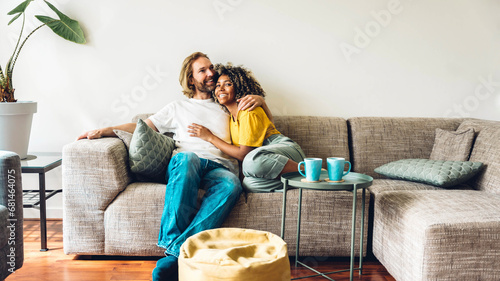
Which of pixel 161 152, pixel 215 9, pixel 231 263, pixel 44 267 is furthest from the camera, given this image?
pixel 215 9

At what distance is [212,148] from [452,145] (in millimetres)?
1368

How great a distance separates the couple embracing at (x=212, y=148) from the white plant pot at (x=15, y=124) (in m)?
0.45

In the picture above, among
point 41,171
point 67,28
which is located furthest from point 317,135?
point 67,28

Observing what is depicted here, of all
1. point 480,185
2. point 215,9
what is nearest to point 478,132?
point 480,185

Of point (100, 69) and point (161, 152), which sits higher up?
point (100, 69)

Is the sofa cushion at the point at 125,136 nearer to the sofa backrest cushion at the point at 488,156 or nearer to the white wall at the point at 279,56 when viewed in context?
the white wall at the point at 279,56

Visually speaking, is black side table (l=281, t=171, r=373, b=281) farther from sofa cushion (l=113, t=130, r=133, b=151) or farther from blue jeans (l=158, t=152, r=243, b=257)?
sofa cushion (l=113, t=130, r=133, b=151)

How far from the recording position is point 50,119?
109 inches

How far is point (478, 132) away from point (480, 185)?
0.37 meters

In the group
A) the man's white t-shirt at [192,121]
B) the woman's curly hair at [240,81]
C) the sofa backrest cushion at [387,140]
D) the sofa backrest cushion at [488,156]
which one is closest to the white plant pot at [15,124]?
the man's white t-shirt at [192,121]

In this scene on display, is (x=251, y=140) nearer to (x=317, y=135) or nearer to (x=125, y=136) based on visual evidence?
(x=317, y=135)

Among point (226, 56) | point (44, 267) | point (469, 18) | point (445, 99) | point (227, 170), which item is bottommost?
point (44, 267)

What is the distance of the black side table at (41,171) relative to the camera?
7.25ft

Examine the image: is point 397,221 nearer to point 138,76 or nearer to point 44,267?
point 44,267
